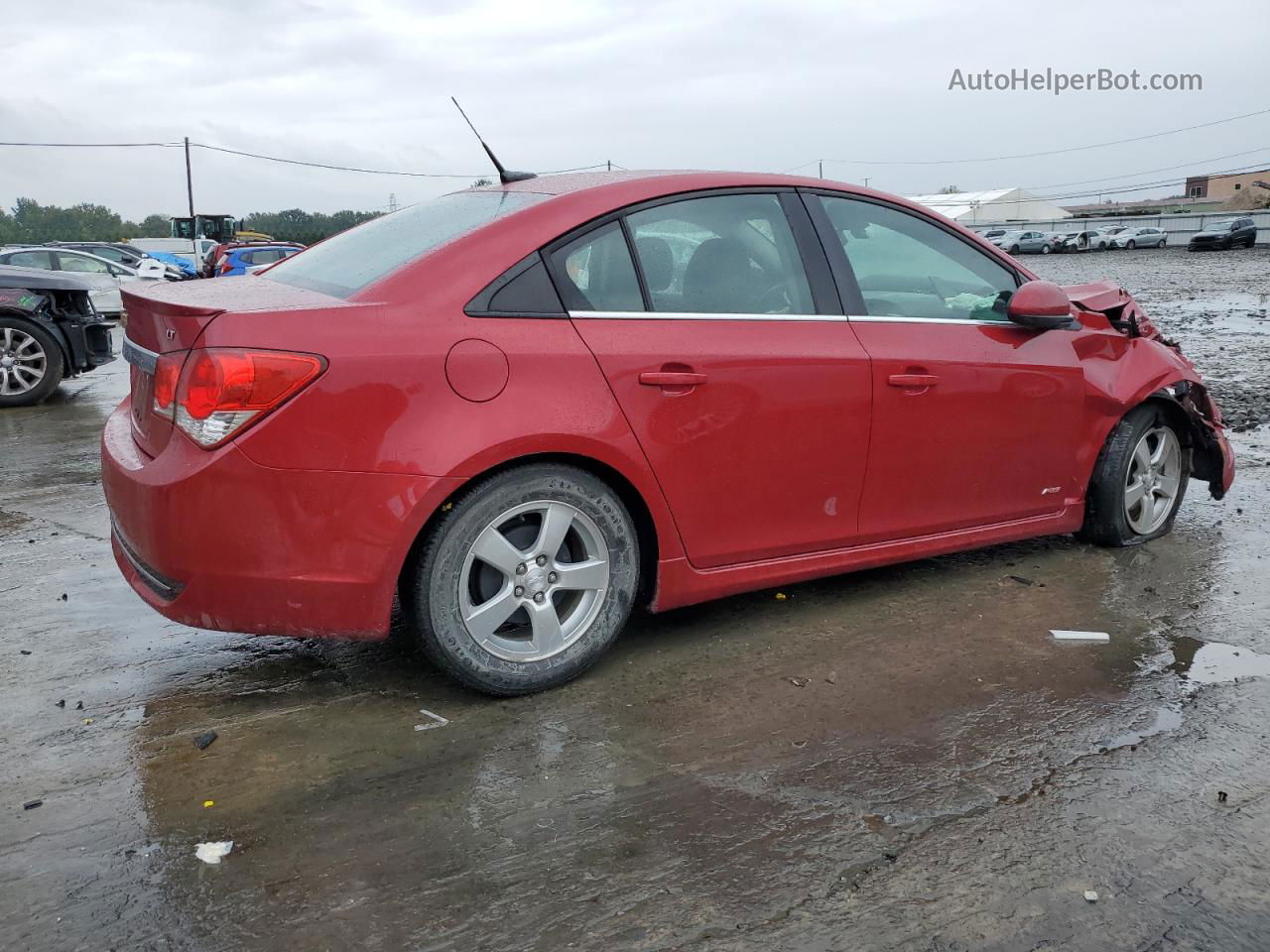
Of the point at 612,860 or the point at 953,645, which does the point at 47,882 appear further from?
the point at 953,645

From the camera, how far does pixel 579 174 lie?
13.6ft

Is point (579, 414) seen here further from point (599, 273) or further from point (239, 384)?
point (239, 384)

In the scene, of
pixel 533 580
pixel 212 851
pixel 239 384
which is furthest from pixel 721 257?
pixel 212 851

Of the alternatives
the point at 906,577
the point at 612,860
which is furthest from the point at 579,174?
the point at 612,860

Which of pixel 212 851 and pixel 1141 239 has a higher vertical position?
pixel 1141 239

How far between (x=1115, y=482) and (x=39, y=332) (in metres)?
9.22

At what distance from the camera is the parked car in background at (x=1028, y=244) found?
53906mm

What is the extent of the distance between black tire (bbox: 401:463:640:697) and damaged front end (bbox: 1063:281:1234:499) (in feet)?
8.18

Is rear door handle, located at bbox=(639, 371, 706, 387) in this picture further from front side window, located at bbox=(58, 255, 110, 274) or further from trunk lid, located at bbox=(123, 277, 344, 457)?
front side window, located at bbox=(58, 255, 110, 274)

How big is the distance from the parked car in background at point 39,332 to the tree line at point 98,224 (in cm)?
5144

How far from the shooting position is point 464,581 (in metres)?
3.32

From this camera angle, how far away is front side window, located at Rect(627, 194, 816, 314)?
3701 mm

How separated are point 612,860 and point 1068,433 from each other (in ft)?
9.65

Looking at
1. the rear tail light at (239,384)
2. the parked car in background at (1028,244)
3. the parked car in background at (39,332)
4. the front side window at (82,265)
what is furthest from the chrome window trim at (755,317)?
the parked car in background at (1028,244)
